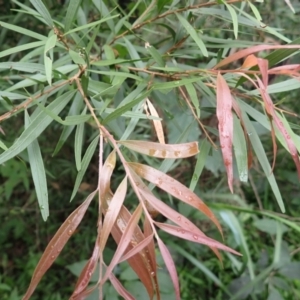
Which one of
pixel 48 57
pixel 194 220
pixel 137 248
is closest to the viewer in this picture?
pixel 137 248

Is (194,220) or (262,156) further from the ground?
(262,156)

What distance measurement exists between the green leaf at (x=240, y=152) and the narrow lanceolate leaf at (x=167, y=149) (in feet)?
0.28

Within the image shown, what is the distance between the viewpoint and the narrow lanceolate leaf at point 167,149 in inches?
12.3

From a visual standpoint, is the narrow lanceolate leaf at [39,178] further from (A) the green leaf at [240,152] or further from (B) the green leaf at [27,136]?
(A) the green leaf at [240,152]

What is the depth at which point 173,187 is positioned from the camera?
1.01ft

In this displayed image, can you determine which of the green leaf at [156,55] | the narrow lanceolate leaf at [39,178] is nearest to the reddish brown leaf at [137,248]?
the narrow lanceolate leaf at [39,178]

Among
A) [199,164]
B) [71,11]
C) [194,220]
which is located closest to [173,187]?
[199,164]

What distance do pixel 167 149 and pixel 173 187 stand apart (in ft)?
0.11

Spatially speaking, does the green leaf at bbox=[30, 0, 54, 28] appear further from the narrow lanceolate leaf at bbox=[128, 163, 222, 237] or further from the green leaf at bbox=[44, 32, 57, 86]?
the narrow lanceolate leaf at bbox=[128, 163, 222, 237]

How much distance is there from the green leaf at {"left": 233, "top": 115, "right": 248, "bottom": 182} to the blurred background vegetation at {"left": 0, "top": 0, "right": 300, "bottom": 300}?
0.45 metres

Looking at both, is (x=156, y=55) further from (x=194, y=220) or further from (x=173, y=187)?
(x=194, y=220)

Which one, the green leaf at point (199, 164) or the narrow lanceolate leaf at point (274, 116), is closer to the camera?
the narrow lanceolate leaf at point (274, 116)

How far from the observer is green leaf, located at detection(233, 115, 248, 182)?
0.38 metres

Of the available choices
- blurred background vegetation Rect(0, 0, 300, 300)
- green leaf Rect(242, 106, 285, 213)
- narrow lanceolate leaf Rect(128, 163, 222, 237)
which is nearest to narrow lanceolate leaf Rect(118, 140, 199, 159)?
narrow lanceolate leaf Rect(128, 163, 222, 237)
